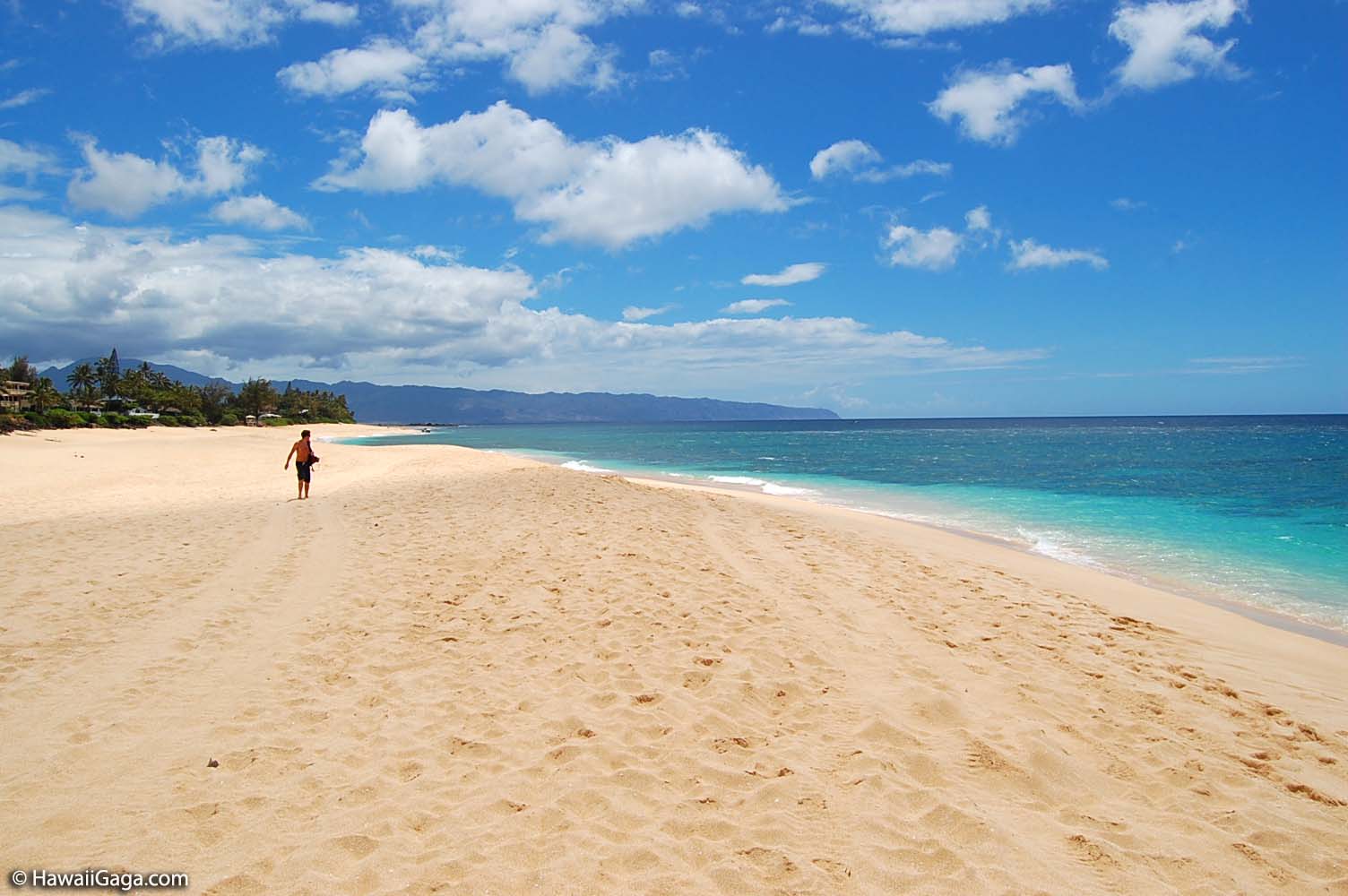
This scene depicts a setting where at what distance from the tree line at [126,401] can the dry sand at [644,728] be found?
61675 millimetres

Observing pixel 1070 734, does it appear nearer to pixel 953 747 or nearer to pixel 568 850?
pixel 953 747

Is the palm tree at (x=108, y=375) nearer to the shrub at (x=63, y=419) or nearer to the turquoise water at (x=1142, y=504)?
the shrub at (x=63, y=419)

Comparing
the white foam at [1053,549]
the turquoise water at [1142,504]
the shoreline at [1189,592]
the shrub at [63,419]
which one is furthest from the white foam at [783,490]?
the shrub at [63,419]

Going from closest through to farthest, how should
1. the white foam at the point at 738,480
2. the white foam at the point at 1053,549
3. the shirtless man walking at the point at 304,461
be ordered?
the white foam at the point at 1053,549 → the shirtless man walking at the point at 304,461 → the white foam at the point at 738,480

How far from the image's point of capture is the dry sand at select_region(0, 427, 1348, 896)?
3.51 metres

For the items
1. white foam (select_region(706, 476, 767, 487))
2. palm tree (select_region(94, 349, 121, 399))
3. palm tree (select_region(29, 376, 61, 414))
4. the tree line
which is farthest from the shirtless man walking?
palm tree (select_region(94, 349, 121, 399))

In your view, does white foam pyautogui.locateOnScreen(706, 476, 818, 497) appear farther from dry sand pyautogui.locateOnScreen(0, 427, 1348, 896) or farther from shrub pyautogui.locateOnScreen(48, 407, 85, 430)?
shrub pyautogui.locateOnScreen(48, 407, 85, 430)

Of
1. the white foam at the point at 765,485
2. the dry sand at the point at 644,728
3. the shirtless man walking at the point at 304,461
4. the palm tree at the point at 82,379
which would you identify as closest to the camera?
the dry sand at the point at 644,728

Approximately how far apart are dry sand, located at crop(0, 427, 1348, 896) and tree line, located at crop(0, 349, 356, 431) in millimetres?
61675

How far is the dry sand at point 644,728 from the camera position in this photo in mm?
3514

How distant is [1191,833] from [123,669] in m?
7.76

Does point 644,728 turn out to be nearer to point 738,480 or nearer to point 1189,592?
point 1189,592

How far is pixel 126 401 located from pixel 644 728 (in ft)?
335

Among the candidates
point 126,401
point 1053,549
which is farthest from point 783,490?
point 126,401
